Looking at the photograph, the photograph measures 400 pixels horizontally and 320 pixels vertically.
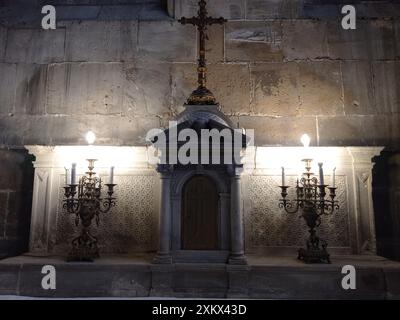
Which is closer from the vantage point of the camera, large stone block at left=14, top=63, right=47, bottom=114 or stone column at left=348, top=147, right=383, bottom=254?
stone column at left=348, top=147, right=383, bottom=254

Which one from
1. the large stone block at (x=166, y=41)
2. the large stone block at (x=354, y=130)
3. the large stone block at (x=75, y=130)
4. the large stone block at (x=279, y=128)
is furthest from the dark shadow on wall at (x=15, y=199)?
the large stone block at (x=354, y=130)

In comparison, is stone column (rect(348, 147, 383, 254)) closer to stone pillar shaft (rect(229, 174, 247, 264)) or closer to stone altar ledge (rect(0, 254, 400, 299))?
stone altar ledge (rect(0, 254, 400, 299))

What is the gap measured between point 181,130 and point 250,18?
284cm

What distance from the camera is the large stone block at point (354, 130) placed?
5.44 meters

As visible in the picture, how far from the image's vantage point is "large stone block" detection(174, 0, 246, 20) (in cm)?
576

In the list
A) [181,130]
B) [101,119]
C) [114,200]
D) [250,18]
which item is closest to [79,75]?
[101,119]

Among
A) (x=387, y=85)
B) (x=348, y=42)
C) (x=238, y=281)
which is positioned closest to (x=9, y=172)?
(x=238, y=281)

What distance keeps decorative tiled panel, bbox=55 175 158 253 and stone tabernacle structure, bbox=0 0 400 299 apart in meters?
0.01

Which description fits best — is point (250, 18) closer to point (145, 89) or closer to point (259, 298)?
point (145, 89)

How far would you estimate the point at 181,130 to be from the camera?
4.12m

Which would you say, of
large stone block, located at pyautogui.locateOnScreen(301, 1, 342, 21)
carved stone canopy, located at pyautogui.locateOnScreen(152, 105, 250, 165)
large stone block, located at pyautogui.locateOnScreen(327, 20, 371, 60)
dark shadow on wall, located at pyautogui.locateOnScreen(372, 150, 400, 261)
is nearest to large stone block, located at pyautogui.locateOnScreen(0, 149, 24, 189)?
carved stone canopy, located at pyautogui.locateOnScreen(152, 105, 250, 165)

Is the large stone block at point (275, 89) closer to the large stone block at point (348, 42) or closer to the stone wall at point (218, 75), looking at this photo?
the stone wall at point (218, 75)

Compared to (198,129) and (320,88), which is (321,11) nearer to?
(320,88)

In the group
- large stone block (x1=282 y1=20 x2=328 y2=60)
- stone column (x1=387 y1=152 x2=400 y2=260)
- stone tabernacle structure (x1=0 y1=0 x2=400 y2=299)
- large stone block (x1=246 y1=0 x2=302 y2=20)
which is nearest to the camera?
stone tabernacle structure (x1=0 y1=0 x2=400 y2=299)
